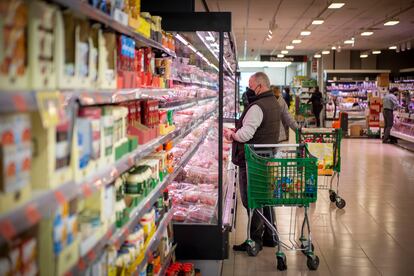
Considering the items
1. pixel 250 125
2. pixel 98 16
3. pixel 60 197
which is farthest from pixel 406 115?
pixel 60 197

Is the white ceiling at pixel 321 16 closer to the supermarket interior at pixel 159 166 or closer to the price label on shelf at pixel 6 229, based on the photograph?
the supermarket interior at pixel 159 166

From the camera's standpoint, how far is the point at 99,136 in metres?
2.15

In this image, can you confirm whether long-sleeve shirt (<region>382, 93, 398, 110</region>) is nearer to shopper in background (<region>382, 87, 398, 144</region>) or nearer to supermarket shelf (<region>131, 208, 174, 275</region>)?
shopper in background (<region>382, 87, 398, 144</region>)

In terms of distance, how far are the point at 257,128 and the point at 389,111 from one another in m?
11.8

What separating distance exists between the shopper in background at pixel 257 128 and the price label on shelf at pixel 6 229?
407 centimetres

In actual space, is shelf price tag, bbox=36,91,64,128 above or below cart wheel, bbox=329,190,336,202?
above

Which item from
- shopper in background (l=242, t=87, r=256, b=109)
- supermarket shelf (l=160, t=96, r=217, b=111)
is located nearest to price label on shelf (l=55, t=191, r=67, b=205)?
supermarket shelf (l=160, t=96, r=217, b=111)

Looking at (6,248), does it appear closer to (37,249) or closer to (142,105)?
(37,249)

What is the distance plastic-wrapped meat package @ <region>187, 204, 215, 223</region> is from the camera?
4910 millimetres

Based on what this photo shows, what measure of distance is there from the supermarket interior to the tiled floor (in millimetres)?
28

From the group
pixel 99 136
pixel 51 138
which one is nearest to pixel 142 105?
pixel 99 136

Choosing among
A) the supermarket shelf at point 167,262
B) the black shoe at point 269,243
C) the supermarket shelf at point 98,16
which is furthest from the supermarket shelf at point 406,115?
the supermarket shelf at point 98,16

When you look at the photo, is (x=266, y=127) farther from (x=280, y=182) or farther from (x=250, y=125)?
(x=280, y=182)

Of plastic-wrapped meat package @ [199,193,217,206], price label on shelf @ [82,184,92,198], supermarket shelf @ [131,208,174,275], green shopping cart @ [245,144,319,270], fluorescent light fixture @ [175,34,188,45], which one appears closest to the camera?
price label on shelf @ [82,184,92,198]
